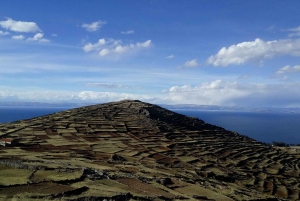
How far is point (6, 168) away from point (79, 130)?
69333 millimetres

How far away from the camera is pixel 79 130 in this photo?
4532 inches

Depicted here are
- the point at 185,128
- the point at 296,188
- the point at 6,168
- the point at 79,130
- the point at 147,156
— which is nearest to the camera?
the point at 6,168

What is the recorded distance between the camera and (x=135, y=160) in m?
79.1

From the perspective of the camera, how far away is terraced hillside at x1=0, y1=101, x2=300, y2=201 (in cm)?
4081

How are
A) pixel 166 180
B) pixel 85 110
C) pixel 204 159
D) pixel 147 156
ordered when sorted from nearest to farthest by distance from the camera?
1. pixel 166 180
2. pixel 147 156
3. pixel 204 159
4. pixel 85 110

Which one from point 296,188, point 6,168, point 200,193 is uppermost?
point 6,168

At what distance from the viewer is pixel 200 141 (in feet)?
391

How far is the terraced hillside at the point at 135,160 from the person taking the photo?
40.8 meters

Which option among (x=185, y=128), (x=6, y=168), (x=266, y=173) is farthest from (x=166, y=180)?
(x=185, y=128)

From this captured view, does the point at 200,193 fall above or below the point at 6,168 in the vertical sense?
below

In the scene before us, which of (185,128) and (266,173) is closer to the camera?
(266,173)

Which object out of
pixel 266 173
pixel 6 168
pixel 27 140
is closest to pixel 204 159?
pixel 266 173

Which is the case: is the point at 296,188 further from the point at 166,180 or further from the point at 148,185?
the point at 148,185

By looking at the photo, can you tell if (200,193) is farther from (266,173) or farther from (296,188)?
(266,173)
